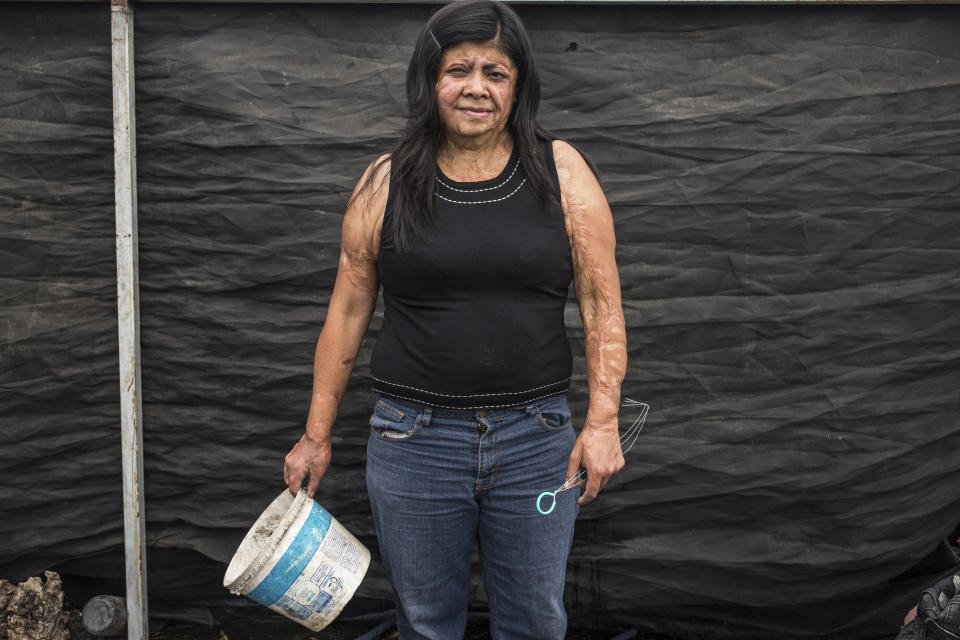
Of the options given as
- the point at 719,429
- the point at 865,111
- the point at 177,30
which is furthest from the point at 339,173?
the point at 865,111

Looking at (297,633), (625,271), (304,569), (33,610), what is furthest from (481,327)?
(33,610)

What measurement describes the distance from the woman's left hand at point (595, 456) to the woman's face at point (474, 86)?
0.71 m

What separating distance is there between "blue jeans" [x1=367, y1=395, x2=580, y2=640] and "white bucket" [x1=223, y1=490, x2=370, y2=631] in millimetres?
172

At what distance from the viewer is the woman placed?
6.03ft

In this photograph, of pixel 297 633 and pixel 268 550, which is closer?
pixel 268 550

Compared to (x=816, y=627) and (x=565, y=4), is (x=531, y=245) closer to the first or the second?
(x=565, y=4)

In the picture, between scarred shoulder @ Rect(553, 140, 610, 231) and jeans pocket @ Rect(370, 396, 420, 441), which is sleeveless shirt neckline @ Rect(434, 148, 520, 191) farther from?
jeans pocket @ Rect(370, 396, 420, 441)

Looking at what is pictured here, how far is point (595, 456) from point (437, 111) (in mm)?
843

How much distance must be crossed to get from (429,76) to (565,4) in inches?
36.2

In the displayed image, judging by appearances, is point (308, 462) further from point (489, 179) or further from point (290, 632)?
point (290, 632)

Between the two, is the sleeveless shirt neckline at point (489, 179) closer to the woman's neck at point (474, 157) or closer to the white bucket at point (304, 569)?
the woman's neck at point (474, 157)

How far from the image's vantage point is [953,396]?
9.11 ft

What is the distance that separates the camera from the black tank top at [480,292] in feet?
5.94

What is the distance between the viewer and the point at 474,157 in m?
1.94
